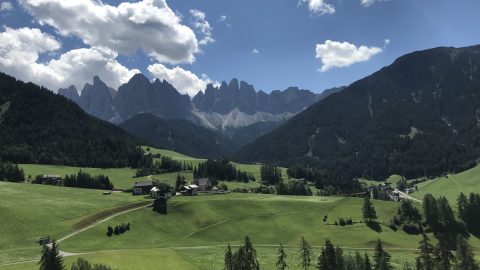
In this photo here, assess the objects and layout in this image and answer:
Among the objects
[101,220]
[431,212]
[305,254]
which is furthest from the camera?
[431,212]

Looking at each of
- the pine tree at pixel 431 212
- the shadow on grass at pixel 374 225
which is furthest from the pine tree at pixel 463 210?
the shadow on grass at pixel 374 225

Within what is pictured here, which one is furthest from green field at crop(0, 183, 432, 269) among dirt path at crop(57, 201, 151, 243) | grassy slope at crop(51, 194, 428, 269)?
dirt path at crop(57, 201, 151, 243)

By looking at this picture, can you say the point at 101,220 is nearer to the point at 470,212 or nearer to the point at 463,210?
the point at 463,210

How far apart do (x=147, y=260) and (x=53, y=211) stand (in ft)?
181

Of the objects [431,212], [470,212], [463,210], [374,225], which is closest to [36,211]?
[374,225]

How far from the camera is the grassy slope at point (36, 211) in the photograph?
11238 cm

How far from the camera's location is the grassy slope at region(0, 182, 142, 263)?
112375 mm

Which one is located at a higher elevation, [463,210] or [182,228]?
[463,210]

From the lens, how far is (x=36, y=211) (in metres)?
138

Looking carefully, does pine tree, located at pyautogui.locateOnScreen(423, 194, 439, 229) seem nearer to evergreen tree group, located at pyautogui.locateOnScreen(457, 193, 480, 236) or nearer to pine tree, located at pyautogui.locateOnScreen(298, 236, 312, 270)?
evergreen tree group, located at pyautogui.locateOnScreen(457, 193, 480, 236)

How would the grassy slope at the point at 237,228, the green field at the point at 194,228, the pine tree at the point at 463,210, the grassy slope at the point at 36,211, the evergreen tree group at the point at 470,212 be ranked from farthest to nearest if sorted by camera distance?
the pine tree at the point at 463,210 < the evergreen tree group at the point at 470,212 < the grassy slope at the point at 237,228 < the grassy slope at the point at 36,211 < the green field at the point at 194,228

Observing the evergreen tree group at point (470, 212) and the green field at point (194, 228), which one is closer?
the green field at point (194, 228)

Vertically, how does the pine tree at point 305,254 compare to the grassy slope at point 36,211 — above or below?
below

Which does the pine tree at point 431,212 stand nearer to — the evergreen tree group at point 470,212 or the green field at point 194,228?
the green field at point 194,228
